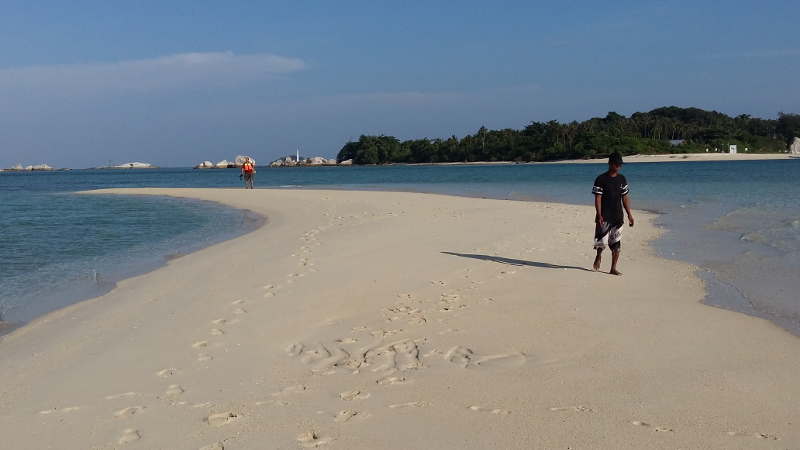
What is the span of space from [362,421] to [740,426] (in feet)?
7.42

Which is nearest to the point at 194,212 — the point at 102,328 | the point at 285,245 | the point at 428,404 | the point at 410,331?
the point at 285,245

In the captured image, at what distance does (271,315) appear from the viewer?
21.3 feet

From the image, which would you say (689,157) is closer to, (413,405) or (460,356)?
(460,356)

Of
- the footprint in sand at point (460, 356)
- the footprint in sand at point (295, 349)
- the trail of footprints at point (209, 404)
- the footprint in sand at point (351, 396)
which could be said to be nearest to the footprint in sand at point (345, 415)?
the trail of footprints at point (209, 404)

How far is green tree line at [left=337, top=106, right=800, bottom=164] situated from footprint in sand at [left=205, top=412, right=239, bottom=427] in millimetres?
105625

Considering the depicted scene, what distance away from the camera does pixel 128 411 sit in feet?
Result: 13.3

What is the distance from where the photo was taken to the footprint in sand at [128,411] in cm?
398

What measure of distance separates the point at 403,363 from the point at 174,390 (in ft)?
5.64

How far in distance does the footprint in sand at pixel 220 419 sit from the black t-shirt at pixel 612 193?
626 centimetres

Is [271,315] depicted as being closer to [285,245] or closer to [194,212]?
[285,245]

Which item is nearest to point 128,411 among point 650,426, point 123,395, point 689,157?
point 123,395

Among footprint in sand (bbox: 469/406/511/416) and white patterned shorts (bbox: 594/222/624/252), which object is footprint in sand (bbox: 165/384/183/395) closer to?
footprint in sand (bbox: 469/406/511/416)

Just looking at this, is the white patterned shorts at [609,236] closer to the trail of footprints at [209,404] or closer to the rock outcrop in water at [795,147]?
the trail of footprints at [209,404]

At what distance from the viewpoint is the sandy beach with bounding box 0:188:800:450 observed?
144 inches
